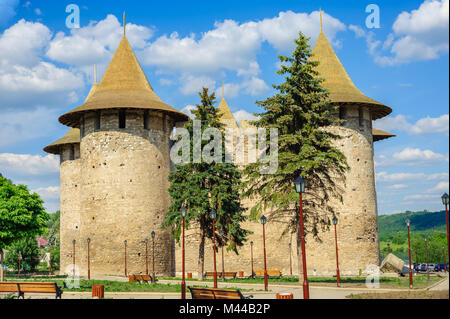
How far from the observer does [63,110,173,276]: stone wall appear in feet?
110

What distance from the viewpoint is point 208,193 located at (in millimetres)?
29984

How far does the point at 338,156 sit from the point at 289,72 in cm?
468

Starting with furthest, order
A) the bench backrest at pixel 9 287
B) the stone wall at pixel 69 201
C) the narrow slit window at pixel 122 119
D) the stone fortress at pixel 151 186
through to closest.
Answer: the stone wall at pixel 69 201, the narrow slit window at pixel 122 119, the stone fortress at pixel 151 186, the bench backrest at pixel 9 287

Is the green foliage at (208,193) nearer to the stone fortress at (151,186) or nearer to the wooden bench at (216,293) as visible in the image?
the stone fortress at (151,186)

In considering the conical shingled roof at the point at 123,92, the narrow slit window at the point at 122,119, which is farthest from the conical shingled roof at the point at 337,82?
the narrow slit window at the point at 122,119

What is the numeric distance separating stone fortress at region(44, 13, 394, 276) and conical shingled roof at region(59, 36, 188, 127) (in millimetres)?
70

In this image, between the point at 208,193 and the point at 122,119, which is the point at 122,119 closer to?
the point at 122,119

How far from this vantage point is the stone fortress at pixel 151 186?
33188 millimetres

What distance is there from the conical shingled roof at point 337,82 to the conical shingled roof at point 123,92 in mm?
10088

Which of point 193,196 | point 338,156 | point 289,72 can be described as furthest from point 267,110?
point 193,196

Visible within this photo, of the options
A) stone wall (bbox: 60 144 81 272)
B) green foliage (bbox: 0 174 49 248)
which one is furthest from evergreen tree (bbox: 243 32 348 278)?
stone wall (bbox: 60 144 81 272)

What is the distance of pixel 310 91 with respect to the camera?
83.7ft

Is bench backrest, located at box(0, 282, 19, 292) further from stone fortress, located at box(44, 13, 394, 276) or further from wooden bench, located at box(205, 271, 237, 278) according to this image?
wooden bench, located at box(205, 271, 237, 278)

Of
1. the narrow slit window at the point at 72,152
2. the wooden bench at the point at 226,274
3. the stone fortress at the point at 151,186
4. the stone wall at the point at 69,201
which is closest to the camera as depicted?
the stone fortress at the point at 151,186
